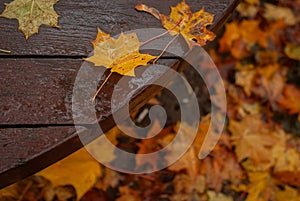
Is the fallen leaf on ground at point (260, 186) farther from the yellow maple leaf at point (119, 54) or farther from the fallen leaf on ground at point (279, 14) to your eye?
the yellow maple leaf at point (119, 54)

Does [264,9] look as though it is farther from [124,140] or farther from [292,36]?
[124,140]

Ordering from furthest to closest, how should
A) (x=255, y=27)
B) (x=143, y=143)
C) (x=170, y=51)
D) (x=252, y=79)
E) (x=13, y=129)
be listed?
(x=255, y=27)
(x=252, y=79)
(x=143, y=143)
(x=170, y=51)
(x=13, y=129)

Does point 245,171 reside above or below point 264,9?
below

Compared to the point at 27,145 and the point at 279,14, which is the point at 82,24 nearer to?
the point at 27,145

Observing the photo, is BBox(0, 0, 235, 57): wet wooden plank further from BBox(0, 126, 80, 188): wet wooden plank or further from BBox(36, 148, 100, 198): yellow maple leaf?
BBox(36, 148, 100, 198): yellow maple leaf

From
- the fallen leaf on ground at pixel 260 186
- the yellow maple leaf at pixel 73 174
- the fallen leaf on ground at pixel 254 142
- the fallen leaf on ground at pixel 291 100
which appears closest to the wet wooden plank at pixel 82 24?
the yellow maple leaf at pixel 73 174

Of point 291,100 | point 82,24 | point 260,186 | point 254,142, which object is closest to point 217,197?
point 260,186

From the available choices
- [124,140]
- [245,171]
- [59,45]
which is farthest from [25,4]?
[245,171]
